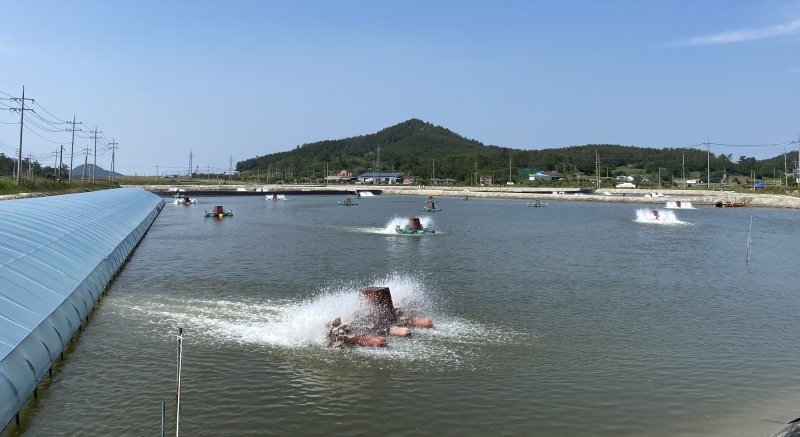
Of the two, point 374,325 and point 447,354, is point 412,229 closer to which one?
point 374,325

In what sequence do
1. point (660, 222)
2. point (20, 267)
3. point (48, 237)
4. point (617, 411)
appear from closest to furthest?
point (617, 411)
point (20, 267)
point (48, 237)
point (660, 222)

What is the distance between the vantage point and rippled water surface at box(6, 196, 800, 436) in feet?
52.6

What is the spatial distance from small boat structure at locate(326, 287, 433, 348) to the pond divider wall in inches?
351

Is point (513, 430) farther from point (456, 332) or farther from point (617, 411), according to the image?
point (456, 332)

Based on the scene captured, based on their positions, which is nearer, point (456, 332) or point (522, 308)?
point (456, 332)

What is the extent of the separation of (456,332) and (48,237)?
63.1 feet

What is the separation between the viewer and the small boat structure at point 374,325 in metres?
22.3

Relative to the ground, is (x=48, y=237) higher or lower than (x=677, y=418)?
higher

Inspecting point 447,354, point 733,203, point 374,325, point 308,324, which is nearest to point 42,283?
point 308,324

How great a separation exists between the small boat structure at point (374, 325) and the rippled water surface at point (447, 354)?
1.96 feet

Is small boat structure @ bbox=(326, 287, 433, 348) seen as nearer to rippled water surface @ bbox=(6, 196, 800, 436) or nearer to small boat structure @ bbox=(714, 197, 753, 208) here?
rippled water surface @ bbox=(6, 196, 800, 436)

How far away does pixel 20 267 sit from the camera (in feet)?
70.7

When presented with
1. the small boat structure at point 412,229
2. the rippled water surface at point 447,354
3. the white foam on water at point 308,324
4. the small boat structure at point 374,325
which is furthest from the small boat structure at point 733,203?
the small boat structure at point 374,325

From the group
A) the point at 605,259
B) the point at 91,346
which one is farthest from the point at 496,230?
the point at 91,346
